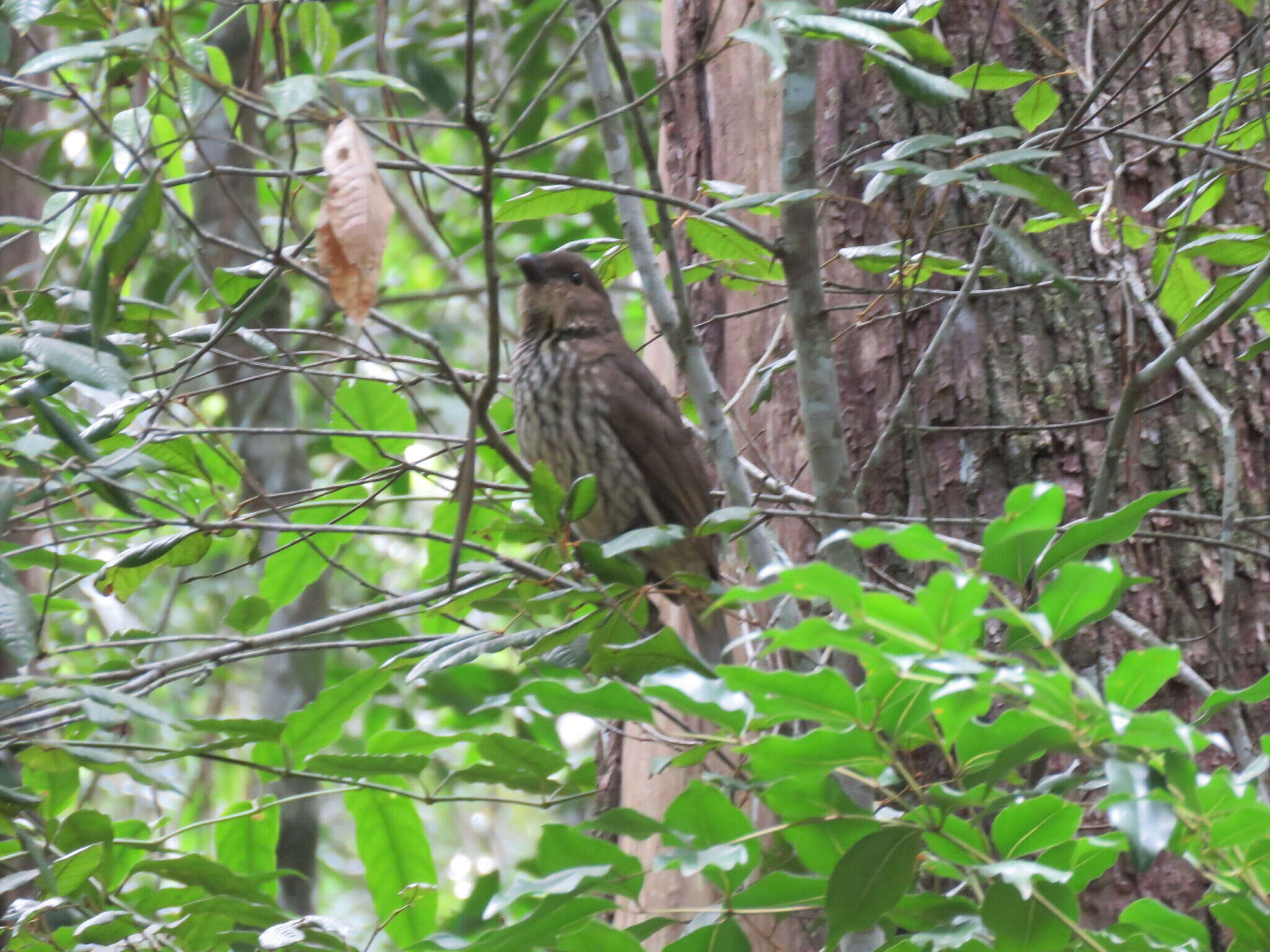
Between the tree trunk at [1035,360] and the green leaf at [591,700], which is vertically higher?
the tree trunk at [1035,360]

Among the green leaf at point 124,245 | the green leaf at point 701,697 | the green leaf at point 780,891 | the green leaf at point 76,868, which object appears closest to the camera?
the green leaf at point 701,697

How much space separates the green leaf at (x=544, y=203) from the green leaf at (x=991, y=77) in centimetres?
66

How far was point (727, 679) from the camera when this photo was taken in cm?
109

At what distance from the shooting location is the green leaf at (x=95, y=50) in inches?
50.1

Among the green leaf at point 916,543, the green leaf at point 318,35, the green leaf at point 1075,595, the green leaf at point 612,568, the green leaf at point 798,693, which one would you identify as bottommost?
the green leaf at point 798,693

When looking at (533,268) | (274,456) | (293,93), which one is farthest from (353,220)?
(274,456)

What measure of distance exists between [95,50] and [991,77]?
1.42 m

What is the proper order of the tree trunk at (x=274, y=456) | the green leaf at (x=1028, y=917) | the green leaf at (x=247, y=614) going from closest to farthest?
the green leaf at (x=1028, y=917)
the green leaf at (x=247, y=614)
the tree trunk at (x=274, y=456)

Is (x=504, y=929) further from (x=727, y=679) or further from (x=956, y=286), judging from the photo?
(x=956, y=286)

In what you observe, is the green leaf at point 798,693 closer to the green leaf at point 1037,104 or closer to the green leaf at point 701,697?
the green leaf at point 701,697

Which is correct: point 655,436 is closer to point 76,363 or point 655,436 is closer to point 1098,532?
point 76,363

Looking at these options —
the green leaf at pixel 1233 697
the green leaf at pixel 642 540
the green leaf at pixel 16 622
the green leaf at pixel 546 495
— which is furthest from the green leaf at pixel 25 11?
the green leaf at pixel 1233 697

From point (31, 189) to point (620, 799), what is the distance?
106 inches

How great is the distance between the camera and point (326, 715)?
2018mm
